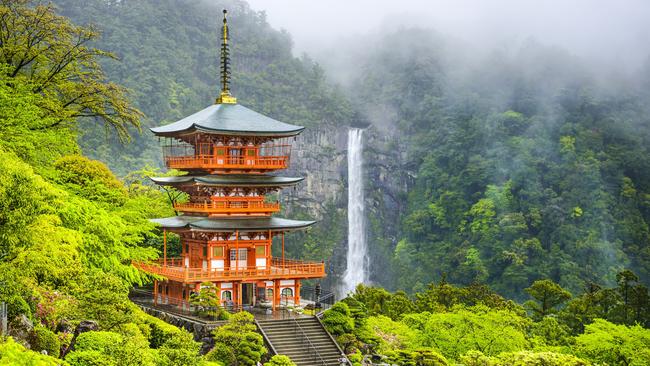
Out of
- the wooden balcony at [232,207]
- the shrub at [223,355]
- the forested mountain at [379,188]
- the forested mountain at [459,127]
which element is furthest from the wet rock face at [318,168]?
the shrub at [223,355]

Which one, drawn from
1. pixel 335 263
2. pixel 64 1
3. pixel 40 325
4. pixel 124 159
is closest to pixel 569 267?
pixel 335 263

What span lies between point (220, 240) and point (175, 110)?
202 ft

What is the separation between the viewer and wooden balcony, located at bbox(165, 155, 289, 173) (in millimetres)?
32219

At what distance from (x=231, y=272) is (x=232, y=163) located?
4.31 meters

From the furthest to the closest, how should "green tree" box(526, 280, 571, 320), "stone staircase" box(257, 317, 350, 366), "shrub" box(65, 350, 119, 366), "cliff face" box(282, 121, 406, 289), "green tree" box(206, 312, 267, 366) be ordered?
"cliff face" box(282, 121, 406, 289)
"green tree" box(526, 280, 571, 320)
"stone staircase" box(257, 317, 350, 366)
"green tree" box(206, 312, 267, 366)
"shrub" box(65, 350, 119, 366)

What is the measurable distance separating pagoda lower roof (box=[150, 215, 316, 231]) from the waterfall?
153ft

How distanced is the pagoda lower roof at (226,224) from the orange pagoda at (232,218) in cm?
4

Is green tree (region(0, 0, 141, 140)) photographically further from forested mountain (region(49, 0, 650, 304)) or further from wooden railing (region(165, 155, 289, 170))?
forested mountain (region(49, 0, 650, 304))

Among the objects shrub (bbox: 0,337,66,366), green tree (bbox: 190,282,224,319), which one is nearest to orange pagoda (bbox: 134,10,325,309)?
green tree (bbox: 190,282,224,319)

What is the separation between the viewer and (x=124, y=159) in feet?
268

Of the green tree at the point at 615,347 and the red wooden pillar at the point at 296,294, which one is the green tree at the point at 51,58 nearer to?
the red wooden pillar at the point at 296,294

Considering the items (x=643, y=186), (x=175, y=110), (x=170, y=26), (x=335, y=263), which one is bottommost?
(x=335, y=263)

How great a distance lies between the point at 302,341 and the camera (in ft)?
92.0

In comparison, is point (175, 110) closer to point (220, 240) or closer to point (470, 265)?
point (470, 265)
